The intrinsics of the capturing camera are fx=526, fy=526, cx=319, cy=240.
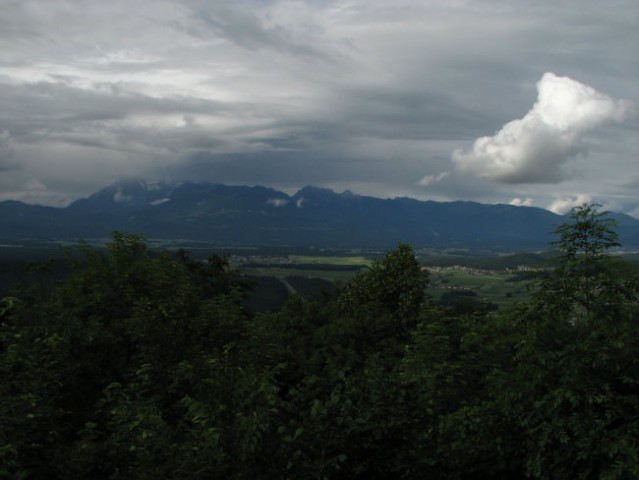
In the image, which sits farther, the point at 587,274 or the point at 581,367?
the point at 587,274

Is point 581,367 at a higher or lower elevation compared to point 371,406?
higher

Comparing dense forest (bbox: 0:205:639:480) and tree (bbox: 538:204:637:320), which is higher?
tree (bbox: 538:204:637:320)

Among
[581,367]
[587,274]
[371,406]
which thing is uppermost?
[587,274]

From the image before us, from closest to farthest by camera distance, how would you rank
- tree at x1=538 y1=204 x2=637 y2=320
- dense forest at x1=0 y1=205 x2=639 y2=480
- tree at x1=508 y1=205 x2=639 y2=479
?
dense forest at x1=0 y1=205 x2=639 y2=480 < tree at x1=508 y1=205 x2=639 y2=479 < tree at x1=538 y1=204 x2=637 y2=320

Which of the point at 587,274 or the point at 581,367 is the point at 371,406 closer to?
the point at 581,367

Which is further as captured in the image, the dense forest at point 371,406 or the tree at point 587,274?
the tree at point 587,274

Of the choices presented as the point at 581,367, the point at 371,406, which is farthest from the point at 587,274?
the point at 371,406

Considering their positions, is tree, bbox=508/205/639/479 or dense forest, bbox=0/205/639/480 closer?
dense forest, bbox=0/205/639/480

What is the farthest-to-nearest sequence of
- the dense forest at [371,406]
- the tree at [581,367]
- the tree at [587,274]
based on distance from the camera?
the tree at [587,274]
the tree at [581,367]
the dense forest at [371,406]

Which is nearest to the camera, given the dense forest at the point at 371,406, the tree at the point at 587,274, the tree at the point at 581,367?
the dense forest at the point at 371,406

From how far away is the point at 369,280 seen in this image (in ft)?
142

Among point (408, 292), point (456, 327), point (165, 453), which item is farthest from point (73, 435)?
point (408, 292)

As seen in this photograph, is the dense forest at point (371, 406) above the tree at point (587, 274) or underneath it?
underneath

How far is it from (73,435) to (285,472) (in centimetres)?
888
